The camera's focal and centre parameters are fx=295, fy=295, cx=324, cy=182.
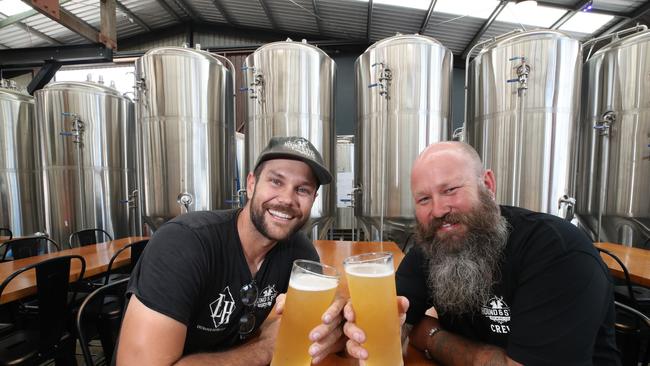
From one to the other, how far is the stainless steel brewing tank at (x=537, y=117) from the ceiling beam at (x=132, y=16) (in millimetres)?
9382

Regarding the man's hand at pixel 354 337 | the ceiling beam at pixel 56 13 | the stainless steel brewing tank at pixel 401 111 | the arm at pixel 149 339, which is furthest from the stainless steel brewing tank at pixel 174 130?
the man's hand at pixel 354 337

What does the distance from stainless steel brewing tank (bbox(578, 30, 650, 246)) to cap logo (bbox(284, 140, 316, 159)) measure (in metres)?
4.33

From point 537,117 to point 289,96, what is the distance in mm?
2893

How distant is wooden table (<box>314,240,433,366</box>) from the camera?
41.3 inches

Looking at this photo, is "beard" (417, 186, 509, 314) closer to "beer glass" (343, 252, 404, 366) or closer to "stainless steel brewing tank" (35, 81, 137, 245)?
"beer glass" (343, 252, 404, 366)

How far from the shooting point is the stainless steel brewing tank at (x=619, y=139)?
3.44 meters

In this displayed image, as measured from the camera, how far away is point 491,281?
113 cm

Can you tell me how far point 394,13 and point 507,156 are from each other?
5.16 metres

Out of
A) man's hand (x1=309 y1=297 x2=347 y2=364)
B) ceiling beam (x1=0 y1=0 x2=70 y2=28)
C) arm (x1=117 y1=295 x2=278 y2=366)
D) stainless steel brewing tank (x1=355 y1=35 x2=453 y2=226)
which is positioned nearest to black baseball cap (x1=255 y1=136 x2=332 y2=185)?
man's hand (x1=309 y1=297 x2=347 y2=364)

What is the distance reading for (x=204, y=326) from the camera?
1174 millimetres

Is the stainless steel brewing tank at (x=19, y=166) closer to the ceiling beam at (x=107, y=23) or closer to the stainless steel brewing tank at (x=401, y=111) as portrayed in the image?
the ceiling beam at (x=107, y=23)

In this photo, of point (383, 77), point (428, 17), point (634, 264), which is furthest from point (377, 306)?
point (428, 17)

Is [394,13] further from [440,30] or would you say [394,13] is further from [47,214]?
[47,214]

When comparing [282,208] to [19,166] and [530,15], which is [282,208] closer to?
[19,166]
